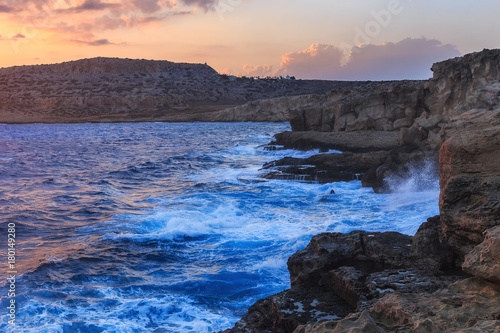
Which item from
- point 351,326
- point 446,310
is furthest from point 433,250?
point 351,326

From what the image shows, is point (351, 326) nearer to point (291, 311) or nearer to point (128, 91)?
point (291, 311)

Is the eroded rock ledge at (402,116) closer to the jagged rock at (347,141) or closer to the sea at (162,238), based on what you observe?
the jagged rock at (347,141)

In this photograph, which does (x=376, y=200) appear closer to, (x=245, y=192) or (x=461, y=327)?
(x=245, y=192)

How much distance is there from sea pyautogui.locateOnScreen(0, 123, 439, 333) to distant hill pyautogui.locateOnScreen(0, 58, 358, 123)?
75.2 m

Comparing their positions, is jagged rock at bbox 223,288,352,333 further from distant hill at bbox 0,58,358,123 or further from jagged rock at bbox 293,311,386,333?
distant hill at bbox 0,58,358,123

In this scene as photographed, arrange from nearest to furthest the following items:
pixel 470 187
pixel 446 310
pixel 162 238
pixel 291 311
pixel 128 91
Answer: pixel 446 310 < pixel 291 311 < pixel 470 187 < pixel 162 238 < pixel 128 91

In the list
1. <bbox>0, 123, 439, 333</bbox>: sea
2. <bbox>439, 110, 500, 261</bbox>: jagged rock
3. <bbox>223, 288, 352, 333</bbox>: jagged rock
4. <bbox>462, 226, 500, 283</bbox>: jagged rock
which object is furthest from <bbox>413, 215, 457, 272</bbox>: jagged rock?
<bbox>0, 123, 439, 333</bbox>: sea

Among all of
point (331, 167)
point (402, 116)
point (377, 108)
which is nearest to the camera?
point (331, 167)

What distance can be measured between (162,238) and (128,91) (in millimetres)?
118105

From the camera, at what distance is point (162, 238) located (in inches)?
513

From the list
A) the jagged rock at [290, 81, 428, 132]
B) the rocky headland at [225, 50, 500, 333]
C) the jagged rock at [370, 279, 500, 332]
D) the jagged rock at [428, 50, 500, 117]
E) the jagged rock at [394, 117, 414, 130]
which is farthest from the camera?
the jagged rock at [290, 81, 428, 132]

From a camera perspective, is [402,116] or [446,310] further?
[402,116]

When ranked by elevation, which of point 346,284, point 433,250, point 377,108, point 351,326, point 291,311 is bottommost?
point 291,311

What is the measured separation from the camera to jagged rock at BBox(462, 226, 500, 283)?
450 centimetres
